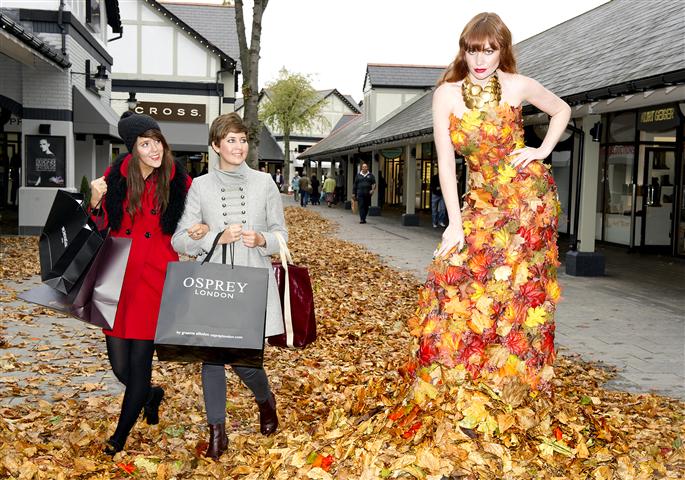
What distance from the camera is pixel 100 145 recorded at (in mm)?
26484

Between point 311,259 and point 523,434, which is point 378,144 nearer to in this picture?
point 311,259

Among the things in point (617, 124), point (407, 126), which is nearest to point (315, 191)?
point (407, 126)

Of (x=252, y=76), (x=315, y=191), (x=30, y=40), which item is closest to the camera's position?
(x=252, y=76)

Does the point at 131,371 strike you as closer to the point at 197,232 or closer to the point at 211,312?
the point at 211,312

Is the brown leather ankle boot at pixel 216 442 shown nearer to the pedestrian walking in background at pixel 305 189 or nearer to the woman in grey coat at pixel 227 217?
the woman in grey coat at pixel 227 217

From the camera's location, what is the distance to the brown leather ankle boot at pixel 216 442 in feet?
13.4

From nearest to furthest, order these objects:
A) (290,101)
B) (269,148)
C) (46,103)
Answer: (46,103)
(290,101)
(269,148)

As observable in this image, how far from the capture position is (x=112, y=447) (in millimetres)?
4121

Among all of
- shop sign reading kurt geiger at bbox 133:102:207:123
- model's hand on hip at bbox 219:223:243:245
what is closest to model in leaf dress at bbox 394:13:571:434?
model's hand on hip at bbox 219:223:243:245

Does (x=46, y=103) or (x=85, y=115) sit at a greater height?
(x=46, y=103)

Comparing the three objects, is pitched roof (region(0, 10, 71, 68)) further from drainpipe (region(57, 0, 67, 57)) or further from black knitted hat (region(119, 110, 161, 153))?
black knitted hat (region(119, 110, 161, 153))

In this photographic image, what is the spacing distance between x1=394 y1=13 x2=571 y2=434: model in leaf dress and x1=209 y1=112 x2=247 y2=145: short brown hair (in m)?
1.09

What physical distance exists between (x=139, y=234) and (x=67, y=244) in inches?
14.7

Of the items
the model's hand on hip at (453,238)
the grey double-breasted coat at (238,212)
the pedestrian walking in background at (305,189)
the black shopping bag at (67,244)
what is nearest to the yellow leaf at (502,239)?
the model's hand on hip at (453,238)
